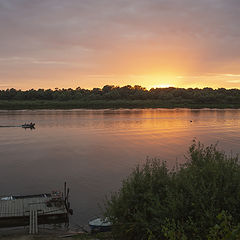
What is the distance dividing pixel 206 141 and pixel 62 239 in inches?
2043

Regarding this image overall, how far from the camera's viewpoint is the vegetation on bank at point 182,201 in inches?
489

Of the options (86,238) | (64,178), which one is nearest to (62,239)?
(86,238)

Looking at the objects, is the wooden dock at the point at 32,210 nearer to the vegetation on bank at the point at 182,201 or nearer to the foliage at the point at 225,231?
the vegetation on bank at the point at 182,201

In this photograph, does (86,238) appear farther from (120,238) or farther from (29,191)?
(29,191)

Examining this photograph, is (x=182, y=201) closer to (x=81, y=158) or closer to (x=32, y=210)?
(x=32, y=210)

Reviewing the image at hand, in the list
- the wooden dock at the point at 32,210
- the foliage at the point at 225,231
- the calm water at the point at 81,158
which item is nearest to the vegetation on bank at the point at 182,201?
the foliage at the point at 225,231

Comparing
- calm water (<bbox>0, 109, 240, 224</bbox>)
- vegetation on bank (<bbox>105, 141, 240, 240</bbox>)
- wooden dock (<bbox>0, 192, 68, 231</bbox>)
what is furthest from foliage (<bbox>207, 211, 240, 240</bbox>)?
calm water (<bbox>0, 109, 240, 224</bbox>)

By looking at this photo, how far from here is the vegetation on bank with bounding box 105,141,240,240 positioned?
40.7ft

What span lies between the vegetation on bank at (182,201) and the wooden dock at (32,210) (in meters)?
8.31

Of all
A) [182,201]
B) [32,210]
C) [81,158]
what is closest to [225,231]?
[182,201]

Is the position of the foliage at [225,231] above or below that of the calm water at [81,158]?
above

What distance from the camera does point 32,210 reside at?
22438 mm

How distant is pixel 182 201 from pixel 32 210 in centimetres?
1334

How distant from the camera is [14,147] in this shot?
5841 cm
